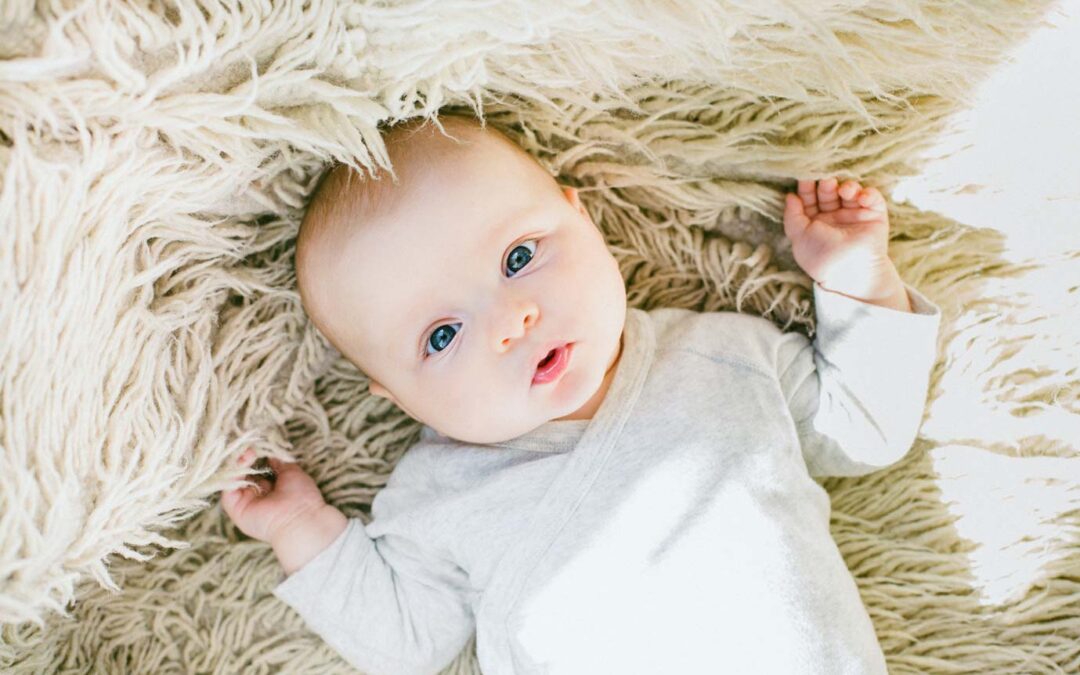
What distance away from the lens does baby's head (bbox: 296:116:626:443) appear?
919 mm

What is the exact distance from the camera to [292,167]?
981 millimetres

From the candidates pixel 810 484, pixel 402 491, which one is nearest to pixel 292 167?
pixel 402 491

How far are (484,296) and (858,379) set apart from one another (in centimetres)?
48

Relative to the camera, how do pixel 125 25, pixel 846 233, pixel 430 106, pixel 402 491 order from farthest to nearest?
1. pixel 402 491
2. pixel 846 233
3. pixel 430 106
4. pixel 125 25

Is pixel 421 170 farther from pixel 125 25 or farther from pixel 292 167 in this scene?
pixel 125 25

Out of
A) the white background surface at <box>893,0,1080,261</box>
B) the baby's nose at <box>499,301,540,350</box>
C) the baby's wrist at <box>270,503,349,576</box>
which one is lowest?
the baby's wrist at <box>270,503,349,576</box>

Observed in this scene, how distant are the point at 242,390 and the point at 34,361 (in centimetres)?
28

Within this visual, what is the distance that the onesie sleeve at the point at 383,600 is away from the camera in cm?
109

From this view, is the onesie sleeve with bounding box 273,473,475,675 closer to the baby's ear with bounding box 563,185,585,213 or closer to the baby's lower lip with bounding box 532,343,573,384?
the baby's lower lip with bounding box 532,343,573,384

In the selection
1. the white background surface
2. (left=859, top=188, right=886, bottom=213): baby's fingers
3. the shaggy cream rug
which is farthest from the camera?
(left=859, top=188, right=886, bottom=213): baby's fingers

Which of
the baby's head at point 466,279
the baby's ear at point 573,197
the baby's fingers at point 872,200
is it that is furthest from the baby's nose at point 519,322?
the baby's fingers at point 872,200

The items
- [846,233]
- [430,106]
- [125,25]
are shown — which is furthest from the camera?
[846,233]

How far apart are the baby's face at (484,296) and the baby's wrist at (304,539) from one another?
261mm

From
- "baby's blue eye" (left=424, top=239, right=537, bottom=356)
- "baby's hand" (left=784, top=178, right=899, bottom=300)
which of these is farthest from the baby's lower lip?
"baby's hand" (left=784, top=178, right=899, bottom=300)
